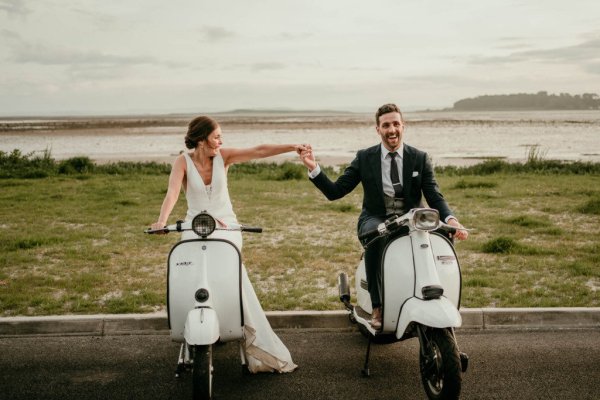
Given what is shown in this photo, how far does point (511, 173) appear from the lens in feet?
57.5

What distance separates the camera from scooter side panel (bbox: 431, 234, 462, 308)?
4016 mm

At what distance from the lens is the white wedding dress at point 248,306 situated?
4.31 meters

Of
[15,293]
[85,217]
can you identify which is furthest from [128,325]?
[85,217]

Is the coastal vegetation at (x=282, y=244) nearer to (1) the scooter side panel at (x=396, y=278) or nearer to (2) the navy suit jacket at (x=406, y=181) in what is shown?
(2) the navy suit jacket at (x=406, y=181)

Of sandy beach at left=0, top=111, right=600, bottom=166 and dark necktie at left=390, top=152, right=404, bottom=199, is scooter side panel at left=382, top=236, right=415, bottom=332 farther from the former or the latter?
sandy beach at left=0, top=111, right=600, bottom=166

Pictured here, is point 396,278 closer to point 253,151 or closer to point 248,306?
point 248,306

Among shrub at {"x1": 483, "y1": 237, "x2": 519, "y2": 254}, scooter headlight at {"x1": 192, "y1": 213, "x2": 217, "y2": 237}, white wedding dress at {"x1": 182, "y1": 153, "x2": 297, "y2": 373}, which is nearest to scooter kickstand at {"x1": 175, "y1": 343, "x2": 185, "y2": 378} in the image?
white wedding dress at {"x1": 182, "y1": 153, "x2": 297, "y2": 373}

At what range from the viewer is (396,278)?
13.3 ft

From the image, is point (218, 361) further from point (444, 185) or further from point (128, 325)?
point (444, 185)

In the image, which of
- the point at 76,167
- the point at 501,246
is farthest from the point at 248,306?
the point at 76,167

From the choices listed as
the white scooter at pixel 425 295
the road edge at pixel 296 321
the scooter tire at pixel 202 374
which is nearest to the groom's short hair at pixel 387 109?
the white scooter at pixel 425 295

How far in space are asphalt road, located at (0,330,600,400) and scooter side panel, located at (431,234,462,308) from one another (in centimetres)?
69

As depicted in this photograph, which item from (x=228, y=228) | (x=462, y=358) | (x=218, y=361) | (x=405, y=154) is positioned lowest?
(x=218, y=361)

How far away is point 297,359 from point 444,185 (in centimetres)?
1076
